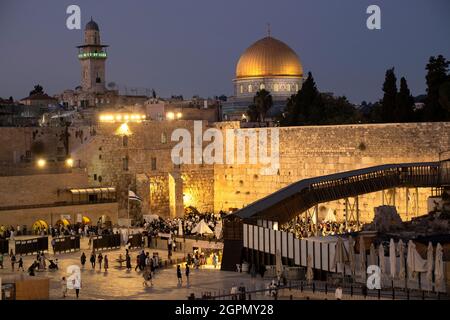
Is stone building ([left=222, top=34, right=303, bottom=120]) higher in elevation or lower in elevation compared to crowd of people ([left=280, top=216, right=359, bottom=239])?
higher

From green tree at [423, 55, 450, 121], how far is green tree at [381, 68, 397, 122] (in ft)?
4.63

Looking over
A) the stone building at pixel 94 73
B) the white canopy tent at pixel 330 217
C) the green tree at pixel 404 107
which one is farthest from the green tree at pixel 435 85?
the stone building at pixel 94 73

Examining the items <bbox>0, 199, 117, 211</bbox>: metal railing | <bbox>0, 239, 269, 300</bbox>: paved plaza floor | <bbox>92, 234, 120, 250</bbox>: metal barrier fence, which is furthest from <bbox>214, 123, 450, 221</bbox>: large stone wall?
<bbox>0, 239, 269, 300</bbox>: paved plaza floor

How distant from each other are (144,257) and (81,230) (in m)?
9.29

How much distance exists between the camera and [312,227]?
3559 centimetres

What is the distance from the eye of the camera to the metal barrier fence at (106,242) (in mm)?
33728

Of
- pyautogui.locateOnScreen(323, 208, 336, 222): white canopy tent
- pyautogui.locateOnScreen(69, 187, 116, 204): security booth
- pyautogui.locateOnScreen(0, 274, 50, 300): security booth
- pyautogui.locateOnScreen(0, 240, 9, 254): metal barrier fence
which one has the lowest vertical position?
pyautogui.locateOnScreen(0, 274, 50, 300): security booth

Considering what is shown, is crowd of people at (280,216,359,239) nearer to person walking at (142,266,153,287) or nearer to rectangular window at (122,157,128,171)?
person walking at (142,266,153,287)

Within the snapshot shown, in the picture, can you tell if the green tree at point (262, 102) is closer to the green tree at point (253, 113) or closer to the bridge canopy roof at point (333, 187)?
the green tree at point (253, 113)

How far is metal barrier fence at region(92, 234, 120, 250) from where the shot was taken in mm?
33728

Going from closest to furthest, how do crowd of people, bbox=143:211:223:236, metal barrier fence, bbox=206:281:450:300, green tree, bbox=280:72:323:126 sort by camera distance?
metal barrier fence, bbox=206:281:450:300
crowd of people, bbox=143:211:223:236
green tree, bbox=280:72:323:126

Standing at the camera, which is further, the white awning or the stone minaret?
the stone minaret

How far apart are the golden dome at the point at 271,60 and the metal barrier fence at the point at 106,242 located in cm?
3672
